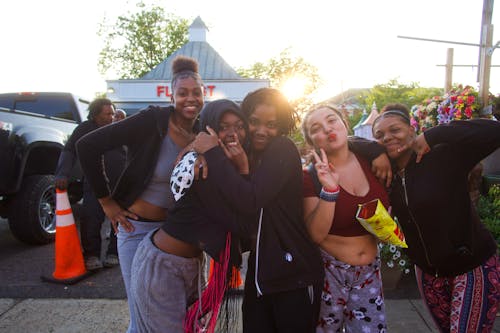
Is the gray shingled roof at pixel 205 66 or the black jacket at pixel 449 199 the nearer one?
the black jacket at pixel 449 199

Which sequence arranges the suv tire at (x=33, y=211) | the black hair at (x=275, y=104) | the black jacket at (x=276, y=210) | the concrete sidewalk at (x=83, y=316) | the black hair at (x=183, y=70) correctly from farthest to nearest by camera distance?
the suv tire at (x=33, y=211)
the concrete sidewalk at (x=83, y=316)
the black hair at (x=183, y=70)
the black hair at (x=275, y=104)
the black jacket at (x=276, y=210)

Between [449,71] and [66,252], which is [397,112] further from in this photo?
[449,71]

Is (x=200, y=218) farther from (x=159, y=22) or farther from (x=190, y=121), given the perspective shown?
(x=159, y=22)

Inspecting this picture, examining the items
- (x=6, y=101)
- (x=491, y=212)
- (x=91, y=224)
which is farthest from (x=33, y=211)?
(x=491, y=212)

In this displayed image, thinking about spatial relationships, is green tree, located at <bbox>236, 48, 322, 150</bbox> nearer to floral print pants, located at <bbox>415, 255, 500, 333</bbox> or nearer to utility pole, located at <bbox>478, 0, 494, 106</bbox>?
utility pole, located at <bbox>478, 0, 494, 106</bbox>

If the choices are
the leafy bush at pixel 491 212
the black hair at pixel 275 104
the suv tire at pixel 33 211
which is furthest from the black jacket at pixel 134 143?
the suv tire at pixel 33 211

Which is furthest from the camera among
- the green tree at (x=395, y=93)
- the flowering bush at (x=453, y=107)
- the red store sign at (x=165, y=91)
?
the green tree at (x=395, y=93)

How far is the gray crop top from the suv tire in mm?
3380

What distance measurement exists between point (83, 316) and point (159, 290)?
2.03 metres

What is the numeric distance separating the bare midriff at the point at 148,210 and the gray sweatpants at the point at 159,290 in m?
0.42

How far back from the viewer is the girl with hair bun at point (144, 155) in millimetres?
2066

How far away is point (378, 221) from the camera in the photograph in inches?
67.5

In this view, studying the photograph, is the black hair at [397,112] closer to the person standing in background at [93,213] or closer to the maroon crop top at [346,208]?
the maroon crop top at [346,208]

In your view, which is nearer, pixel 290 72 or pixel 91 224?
pixel 91 224
